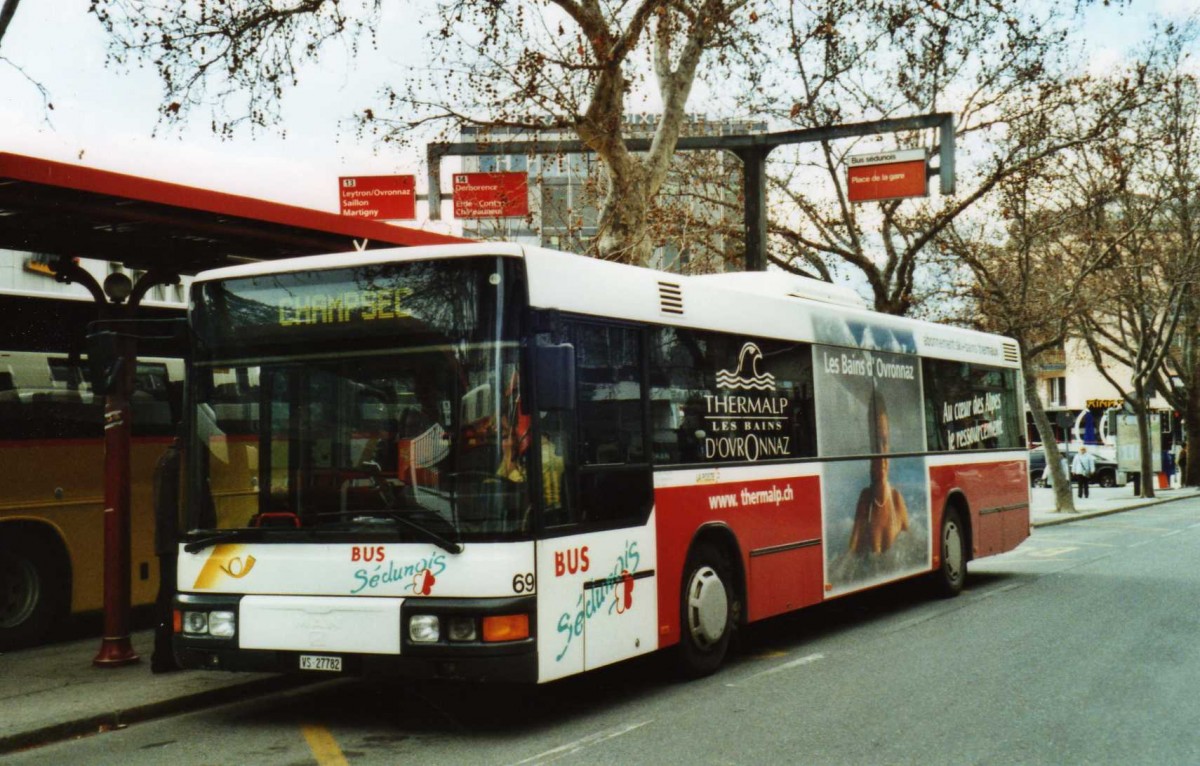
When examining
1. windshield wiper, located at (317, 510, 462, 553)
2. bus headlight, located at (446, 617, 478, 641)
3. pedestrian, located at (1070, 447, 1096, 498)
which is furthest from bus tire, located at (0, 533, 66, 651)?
pedestrian, located at (1070, 447, 1096, 498)

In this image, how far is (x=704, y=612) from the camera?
349 inches

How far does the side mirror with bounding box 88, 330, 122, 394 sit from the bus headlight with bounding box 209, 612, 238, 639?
182 centimetres

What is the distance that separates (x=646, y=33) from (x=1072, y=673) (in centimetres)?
1076

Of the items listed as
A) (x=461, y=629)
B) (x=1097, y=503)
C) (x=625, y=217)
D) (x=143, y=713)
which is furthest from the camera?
(x=1097, y=503)

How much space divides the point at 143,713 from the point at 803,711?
4.12 metres

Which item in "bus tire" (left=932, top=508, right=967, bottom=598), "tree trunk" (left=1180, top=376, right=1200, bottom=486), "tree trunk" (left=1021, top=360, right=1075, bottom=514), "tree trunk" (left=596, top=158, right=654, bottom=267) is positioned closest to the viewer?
"bus tire" (left=932, top=508, right=967, bottom=598)

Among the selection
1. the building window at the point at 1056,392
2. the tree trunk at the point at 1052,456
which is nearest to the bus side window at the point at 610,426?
the tree trunk at the point at 1052,456

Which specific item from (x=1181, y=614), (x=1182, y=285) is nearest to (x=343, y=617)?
(x=1181, y=614)

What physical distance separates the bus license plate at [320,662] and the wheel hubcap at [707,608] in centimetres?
265

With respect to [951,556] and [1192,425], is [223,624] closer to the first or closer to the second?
[951,556]

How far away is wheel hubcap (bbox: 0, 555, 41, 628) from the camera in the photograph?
1089cm

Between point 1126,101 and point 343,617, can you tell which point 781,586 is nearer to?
point 343,617

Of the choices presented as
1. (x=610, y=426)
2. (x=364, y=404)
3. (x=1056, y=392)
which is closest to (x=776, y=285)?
(x=610, y=426)

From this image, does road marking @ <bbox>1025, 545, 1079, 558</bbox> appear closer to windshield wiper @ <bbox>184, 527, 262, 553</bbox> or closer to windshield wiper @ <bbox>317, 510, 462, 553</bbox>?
windshield wiper @ <bbox>317, 510, 462, 553</bbox>
